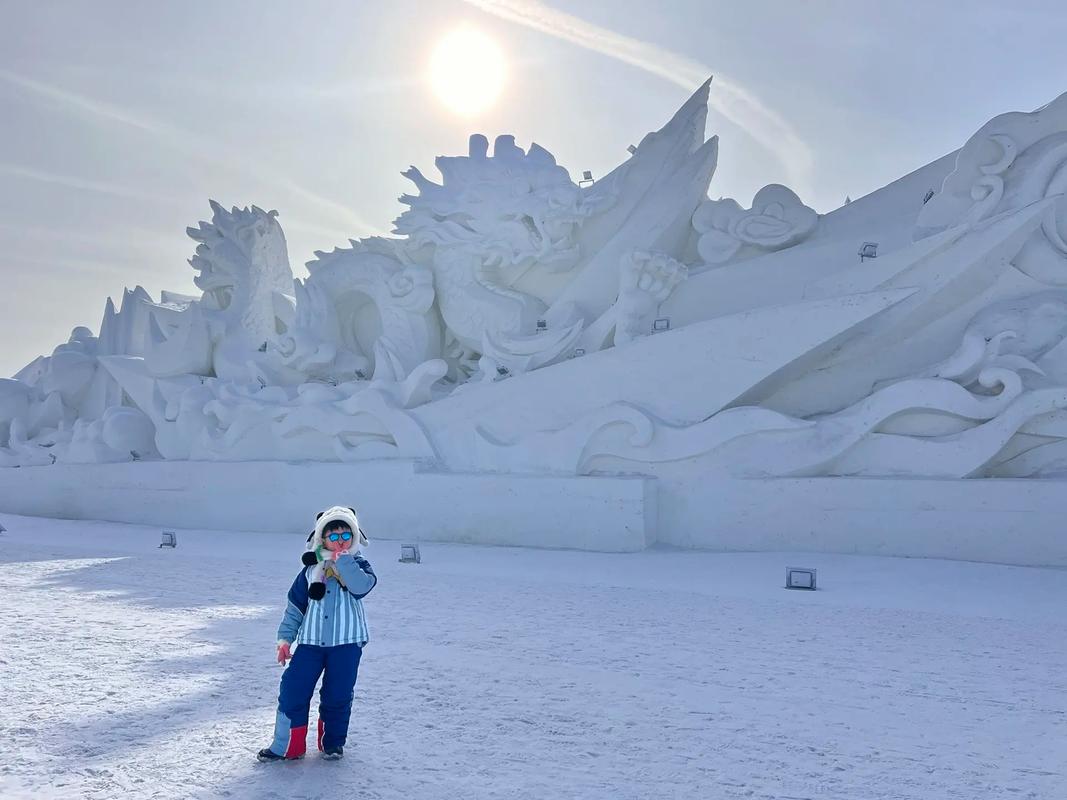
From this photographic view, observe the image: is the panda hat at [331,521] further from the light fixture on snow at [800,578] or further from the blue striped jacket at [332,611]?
the light fixture on snow at [800,578]

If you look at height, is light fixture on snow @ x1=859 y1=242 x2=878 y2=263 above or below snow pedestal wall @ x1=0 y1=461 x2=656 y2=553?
above

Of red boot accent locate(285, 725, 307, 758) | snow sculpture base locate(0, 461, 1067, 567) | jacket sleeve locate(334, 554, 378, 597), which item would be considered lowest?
red boot accent locate(285, 725, 307, 758)

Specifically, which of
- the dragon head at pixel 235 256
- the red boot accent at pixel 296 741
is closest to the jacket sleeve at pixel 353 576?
the red boot accent at pixel 296 741

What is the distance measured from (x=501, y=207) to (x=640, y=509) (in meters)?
2.86

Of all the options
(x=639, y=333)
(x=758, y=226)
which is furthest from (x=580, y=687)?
(x=758, y=226)

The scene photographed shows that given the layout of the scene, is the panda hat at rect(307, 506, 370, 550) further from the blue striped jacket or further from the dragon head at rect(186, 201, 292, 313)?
the dragon head at rect(186, 201, 292, 313)

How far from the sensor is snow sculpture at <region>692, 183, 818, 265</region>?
6633mm

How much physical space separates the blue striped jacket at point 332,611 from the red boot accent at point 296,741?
0.20 metres

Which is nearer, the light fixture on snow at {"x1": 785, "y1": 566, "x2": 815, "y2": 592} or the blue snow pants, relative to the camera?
the blue snow pants

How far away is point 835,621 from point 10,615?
11.0 ft

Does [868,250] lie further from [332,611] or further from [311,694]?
[311,694]

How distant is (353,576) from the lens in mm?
2172

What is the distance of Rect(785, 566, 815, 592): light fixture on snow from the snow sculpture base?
1.07ft

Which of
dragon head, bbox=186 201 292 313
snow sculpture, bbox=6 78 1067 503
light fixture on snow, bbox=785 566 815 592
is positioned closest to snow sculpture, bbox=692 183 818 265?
snow sculpture, bbox=6 78 1067 503
